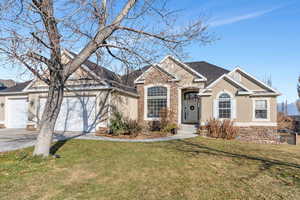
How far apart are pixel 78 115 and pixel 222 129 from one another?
1040 cm

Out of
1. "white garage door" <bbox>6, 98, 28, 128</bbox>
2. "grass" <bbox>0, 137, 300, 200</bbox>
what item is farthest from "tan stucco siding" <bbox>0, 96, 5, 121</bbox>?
"grass" <bbox>0, 137, 300, 200</bbox>

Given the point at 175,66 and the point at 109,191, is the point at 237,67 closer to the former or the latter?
the point at 175,66

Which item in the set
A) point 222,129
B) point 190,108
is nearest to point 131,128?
point 222,129

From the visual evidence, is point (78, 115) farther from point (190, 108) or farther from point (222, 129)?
point (190, 108)

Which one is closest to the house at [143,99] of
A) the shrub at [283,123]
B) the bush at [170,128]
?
the bush at [170,128]

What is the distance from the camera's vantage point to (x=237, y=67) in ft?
49.9

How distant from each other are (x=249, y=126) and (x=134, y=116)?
29.6ft

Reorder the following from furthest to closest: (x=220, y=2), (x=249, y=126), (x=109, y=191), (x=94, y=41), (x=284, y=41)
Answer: (x=249, y=126) → (x=284, y=41) → (x=220, y=2) → (x=94, y=41) → (x=109, y=191)

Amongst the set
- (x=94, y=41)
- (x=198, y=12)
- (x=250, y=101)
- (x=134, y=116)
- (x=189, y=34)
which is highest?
(x=198, y=12)

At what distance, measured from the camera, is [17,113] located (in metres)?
15.4

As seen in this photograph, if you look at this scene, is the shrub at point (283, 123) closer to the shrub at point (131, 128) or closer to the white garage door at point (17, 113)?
the shrub at point (131, 128)

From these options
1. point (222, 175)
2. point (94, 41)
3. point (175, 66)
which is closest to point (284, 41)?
point (175, 66)

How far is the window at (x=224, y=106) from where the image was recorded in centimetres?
1348

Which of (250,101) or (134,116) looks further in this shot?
(134,116)
